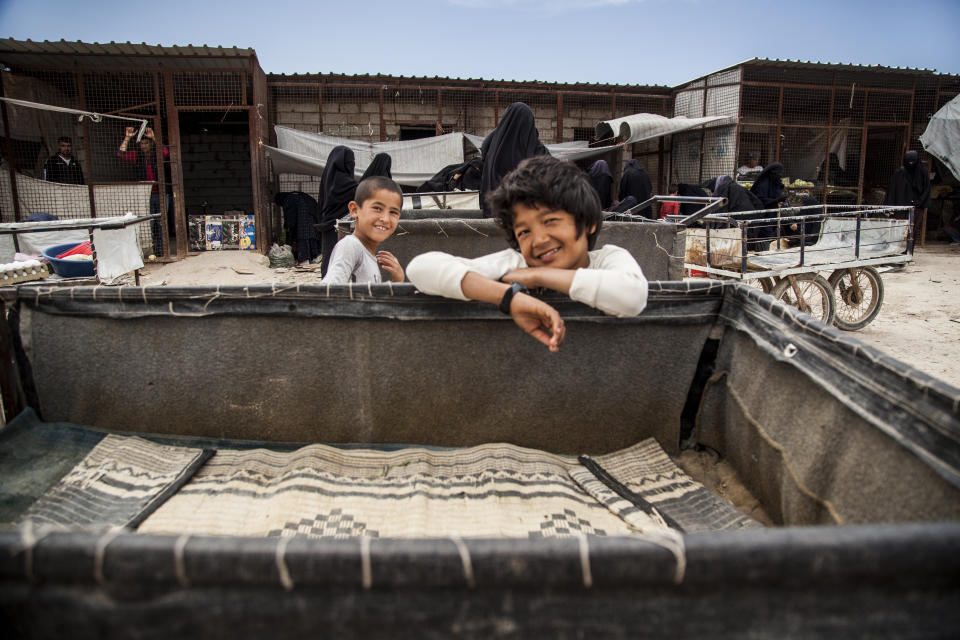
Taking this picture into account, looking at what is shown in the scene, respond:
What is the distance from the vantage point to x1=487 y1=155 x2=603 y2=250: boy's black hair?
149 centimetres

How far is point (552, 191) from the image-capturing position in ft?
4.87

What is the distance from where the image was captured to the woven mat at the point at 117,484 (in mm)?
1431

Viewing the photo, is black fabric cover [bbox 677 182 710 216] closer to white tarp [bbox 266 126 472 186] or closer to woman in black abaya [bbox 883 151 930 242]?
woman in black abaya [bbox 883 151 930 242]

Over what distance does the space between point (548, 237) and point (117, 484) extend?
140cm

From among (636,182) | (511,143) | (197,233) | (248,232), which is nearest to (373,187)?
(511,143)

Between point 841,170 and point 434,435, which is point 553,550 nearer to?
point 434,435

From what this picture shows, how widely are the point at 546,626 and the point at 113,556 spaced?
489 millimetres

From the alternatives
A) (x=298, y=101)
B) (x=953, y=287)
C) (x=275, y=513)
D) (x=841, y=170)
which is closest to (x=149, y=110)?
(x=298, y=101)

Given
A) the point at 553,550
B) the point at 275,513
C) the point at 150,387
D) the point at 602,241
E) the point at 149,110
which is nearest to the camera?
the point at 553,550

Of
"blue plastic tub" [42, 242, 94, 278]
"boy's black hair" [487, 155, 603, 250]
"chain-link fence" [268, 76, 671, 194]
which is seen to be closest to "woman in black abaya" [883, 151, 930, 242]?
"chain-link fence" [268, 76, 671, 194]

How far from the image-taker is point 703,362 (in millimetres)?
1801

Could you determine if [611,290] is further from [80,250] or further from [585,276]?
[80,250]

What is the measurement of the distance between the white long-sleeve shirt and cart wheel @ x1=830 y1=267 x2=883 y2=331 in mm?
4529

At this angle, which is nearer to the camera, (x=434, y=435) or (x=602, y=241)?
(x=434, y=435)
